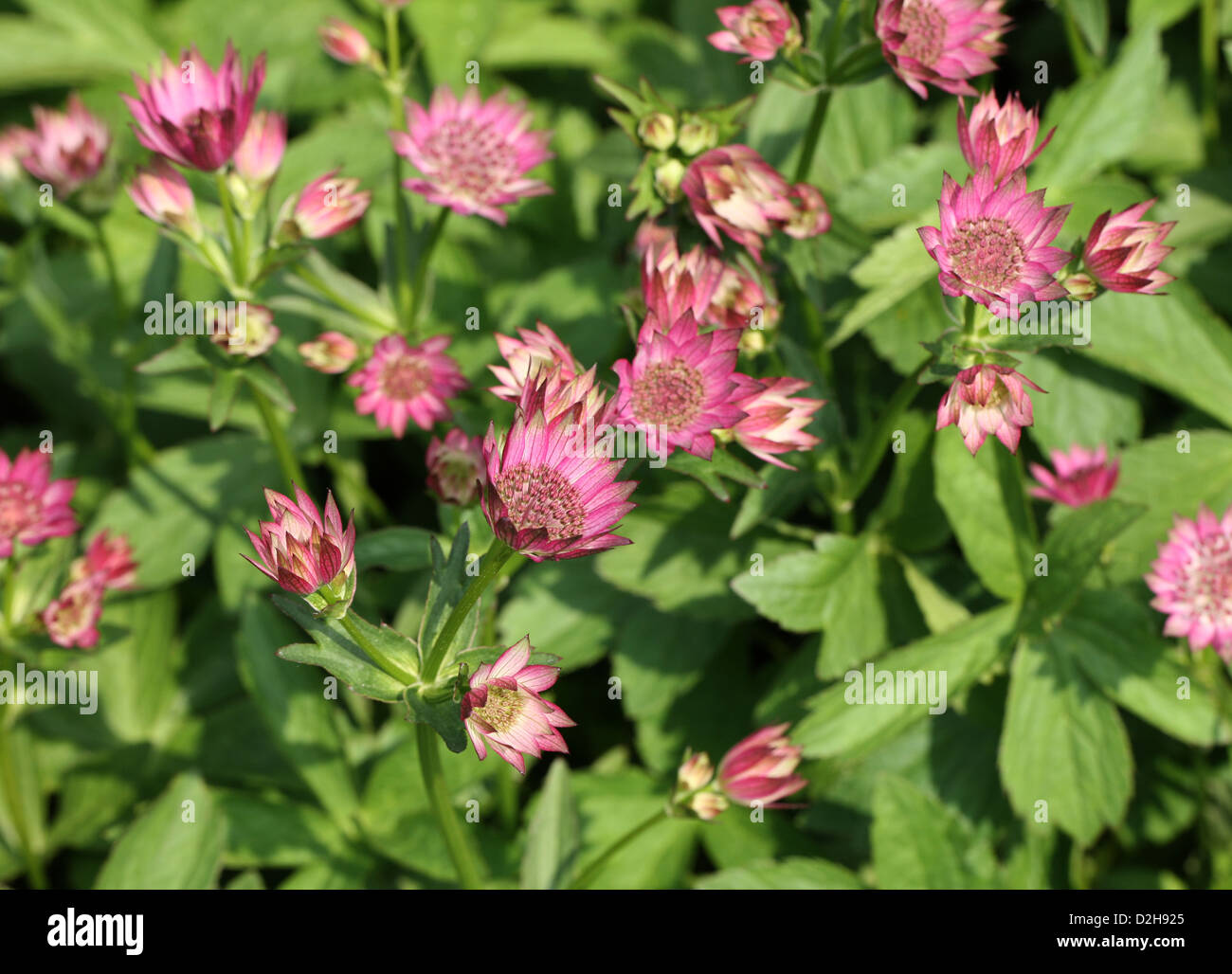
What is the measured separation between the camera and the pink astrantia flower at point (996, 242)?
1.51 m

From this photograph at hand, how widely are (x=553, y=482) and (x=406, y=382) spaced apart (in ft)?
2.80

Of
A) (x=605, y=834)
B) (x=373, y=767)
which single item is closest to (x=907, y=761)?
(x=605, y=834)

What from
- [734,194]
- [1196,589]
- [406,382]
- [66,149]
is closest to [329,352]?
[406,382]

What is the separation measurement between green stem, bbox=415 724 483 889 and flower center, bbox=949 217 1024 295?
0.97 m

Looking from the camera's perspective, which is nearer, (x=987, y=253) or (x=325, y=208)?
(x=987, y=253)

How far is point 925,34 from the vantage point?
1.88 metres

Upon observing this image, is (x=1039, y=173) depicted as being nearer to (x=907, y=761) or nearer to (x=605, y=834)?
(x=907, y=761)

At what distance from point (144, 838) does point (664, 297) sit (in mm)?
1513

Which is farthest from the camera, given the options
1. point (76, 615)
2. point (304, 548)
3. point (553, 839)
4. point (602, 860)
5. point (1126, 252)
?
point (76, 615)

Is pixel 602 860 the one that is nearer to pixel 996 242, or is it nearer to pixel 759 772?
pixel 759 772

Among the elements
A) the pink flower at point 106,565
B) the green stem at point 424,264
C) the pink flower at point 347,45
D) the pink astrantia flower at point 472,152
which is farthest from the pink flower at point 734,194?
the pink flower at point 106,565

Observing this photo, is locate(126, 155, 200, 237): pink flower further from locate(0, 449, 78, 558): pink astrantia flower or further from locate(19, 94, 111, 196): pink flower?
locate(0, 449, 78, 558): pink astrantia flower

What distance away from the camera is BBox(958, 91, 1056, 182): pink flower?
5.35 feet
